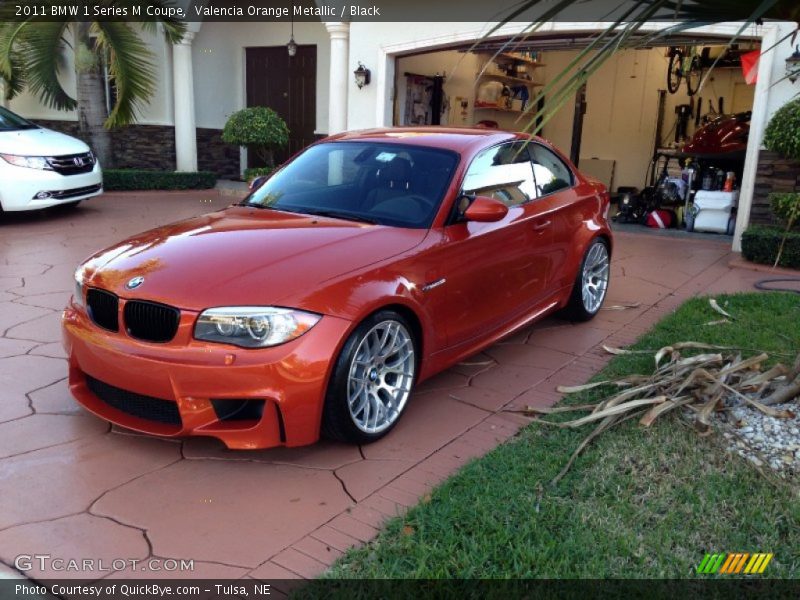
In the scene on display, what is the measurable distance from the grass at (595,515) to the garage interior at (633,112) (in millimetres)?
7499

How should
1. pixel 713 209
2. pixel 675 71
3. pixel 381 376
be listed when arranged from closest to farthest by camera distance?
pixel 381 376, pixel 713 209, pixel 675 71

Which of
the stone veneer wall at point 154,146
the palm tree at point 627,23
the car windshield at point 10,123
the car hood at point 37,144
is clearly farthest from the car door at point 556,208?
the stone veneer wall at point 154,146

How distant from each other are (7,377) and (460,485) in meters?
2.89

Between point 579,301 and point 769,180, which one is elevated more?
point 769,180

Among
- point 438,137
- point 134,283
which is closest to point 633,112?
point 438,137

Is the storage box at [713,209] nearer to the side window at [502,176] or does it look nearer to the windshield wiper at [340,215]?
the side window at [502,176]

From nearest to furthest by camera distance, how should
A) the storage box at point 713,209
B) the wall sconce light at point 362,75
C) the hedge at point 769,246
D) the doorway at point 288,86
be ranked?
the hedge at point 769,246 → the storage box at point 713,209 → the wall sconce light at point 362,75 → the doorway at point 288,86

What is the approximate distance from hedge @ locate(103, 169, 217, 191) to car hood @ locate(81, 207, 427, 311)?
9.40 meters

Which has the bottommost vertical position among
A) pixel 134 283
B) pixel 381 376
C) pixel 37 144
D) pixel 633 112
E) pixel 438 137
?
pixel 381 376

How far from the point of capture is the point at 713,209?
10000 mm

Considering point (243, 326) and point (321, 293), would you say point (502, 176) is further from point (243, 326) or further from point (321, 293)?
point (243, 326)

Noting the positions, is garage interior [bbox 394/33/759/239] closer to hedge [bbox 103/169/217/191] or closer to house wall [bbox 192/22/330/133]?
house wall [bbox 192/22/330/133]

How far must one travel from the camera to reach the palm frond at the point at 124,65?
11.2 m

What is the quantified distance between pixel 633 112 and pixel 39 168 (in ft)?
37.5
